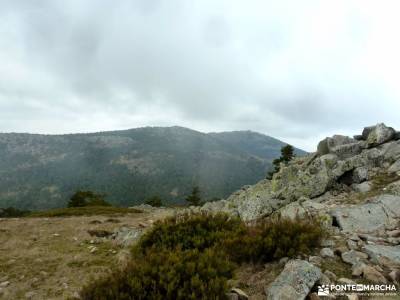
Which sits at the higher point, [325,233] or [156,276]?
[325,233]

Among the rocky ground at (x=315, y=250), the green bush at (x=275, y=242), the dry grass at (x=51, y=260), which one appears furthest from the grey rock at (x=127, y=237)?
the green bush at (x=275, y=242)

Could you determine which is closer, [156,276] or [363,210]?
[156,276]

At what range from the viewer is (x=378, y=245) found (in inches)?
300

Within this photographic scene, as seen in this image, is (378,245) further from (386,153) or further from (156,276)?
(386,153)

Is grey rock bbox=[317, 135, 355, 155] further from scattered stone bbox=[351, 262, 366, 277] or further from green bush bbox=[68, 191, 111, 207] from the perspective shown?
green bush bbox=[68, 191, 111, 207]

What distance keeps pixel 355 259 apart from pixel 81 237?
16031 millimetres

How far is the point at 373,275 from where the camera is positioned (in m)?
6.06

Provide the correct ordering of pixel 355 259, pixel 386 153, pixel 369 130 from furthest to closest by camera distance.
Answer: pixel 369 130, pixel 386 153, pixel 355 259

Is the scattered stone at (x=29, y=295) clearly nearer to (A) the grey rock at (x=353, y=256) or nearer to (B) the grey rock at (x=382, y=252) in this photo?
(A) the grey rock at (x=353, y=256)

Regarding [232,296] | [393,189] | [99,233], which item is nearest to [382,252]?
[232,296]

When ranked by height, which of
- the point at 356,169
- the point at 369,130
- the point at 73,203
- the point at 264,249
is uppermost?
the point at 369,130

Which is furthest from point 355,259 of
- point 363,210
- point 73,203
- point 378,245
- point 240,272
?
point 73,203

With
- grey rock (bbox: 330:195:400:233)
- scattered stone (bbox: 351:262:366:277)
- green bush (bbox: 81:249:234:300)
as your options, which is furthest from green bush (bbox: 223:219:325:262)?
grey rock (bbox: 330:195:400:233)

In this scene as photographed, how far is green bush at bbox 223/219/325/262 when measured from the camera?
7207 millimetres
